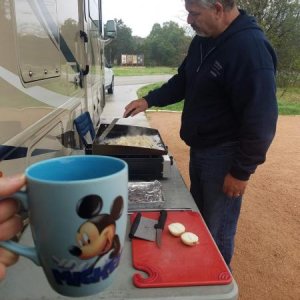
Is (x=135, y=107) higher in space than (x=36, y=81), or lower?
lower

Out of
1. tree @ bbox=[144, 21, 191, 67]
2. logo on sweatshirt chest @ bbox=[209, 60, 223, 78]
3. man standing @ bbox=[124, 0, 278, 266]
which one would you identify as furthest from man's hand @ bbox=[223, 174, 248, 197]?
tree @ bbox=[144, 21, 191, 67]

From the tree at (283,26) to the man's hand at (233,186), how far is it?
427 inches

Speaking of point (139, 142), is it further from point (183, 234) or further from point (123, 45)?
point (123, 45)

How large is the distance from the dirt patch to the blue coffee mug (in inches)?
89.2

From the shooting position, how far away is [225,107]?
1.97m

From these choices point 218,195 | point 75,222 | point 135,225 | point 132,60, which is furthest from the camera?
point 132,60

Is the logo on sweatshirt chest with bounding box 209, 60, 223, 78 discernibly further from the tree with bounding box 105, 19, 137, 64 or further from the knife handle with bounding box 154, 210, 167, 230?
the tree with bounding box 105, 19, 137, 64

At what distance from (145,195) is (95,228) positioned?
971 mm

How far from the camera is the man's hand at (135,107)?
7.53ft

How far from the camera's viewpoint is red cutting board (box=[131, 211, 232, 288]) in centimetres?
99

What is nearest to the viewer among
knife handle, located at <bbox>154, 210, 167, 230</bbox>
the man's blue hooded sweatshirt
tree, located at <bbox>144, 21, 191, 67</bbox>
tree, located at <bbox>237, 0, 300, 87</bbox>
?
knife handle, located at <bbox>154, 210, 167, 230</bbox>

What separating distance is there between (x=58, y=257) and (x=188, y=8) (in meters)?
1.74

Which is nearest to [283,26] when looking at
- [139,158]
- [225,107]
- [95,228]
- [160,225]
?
[225,107]

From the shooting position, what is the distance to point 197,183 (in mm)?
2352
